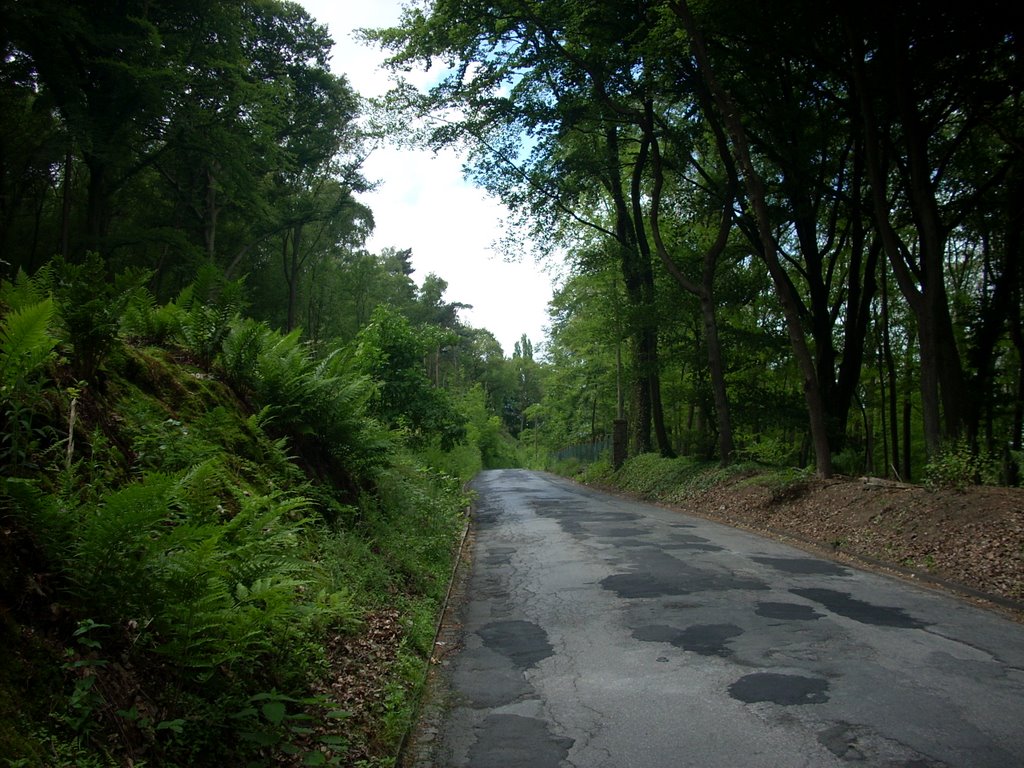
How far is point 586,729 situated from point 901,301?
27958 millimetres

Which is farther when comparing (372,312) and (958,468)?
(372,312)

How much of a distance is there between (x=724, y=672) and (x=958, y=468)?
782 centimetres

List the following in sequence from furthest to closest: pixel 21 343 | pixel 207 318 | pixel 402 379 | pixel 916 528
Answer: pixel 402 379
pixel 916 528
pixel 207 318
pixel 21 343

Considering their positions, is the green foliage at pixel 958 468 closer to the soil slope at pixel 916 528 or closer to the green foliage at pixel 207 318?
the soil slope at pixel 916 528

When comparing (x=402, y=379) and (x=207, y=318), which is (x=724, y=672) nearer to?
(x=207, y=318)

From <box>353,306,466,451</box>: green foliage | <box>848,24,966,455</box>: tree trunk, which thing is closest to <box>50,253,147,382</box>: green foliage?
<box>848,24,966,455</box>: tree trunk

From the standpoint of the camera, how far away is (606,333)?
83.5ft

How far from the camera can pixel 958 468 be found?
34.8ft

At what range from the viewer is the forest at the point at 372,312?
11.1 feet

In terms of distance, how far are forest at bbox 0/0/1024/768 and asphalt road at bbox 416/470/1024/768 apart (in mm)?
821

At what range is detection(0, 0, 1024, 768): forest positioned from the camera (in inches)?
133

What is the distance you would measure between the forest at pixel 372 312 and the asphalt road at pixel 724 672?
2.69 feet

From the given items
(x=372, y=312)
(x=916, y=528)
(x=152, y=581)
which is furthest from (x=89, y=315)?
(x=372, y=312)

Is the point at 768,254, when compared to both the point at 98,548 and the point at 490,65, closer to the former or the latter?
the point at 490,65
